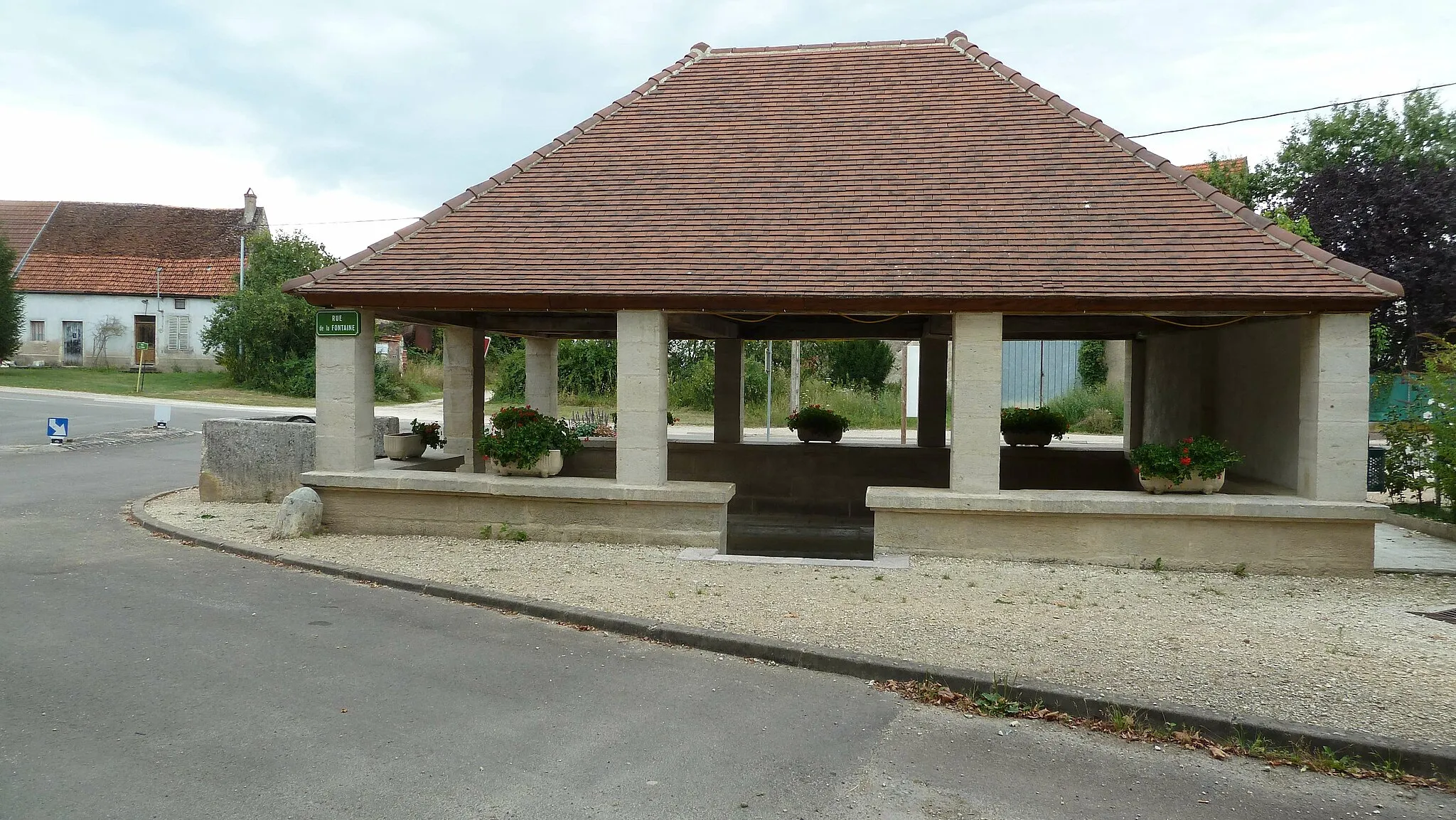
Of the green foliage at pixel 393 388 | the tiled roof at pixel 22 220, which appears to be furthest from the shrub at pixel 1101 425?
the tiled roof at pixel 22 220

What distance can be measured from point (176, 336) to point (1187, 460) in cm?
4087

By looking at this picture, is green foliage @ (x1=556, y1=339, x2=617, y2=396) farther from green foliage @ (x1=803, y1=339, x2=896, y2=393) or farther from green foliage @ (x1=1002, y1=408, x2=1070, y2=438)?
green foliage @ (x1=1002, y1=408, x2=1070, y2=438)

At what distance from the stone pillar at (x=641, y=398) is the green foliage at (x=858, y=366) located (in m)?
21.6

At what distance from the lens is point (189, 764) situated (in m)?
4.39

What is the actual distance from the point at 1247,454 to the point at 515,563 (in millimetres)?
8438

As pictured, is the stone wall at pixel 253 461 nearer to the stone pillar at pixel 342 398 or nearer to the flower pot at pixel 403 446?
the flower pot at pixel 403 446

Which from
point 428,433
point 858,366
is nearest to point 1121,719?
point 428,433

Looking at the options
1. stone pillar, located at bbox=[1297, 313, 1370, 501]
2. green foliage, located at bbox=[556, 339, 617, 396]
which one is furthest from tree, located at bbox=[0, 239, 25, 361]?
stone pillar, located at bbox=[1297, 313, 1370, 501]

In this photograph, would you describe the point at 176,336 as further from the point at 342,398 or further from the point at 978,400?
the point at 978,400

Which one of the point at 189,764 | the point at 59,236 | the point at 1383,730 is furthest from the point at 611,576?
the point at 59,236

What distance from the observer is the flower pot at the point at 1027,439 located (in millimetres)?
14484

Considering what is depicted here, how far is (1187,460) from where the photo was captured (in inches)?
364

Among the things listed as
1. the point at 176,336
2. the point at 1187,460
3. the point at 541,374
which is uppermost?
the point at 176,336

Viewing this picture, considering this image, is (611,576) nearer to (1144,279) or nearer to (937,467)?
(1144,279)
